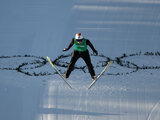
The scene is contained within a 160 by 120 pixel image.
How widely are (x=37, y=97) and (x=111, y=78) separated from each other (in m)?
1.60

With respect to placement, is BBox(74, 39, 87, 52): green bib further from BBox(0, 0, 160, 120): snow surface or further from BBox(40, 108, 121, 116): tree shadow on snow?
BBox(40, 108, 121, 116): tree shadow on snow

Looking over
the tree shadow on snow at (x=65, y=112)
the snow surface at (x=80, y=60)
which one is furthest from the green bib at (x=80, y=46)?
the tree shadow on snow at (x=65, y=112)

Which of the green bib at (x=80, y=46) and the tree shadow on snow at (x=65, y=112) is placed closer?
the tree shadow on snow at (x=65, y=112)

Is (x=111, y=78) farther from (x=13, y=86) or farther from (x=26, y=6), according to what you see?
(x=26, y=6)

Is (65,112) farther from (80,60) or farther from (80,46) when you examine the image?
(80,60)

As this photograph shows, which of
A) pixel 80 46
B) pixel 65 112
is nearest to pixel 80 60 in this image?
pixel 80 46

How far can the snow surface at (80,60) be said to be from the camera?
19.9ft

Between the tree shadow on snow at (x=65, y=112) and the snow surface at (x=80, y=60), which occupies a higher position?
the snow surface at (x=80, y=60)

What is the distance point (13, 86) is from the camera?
6.96m

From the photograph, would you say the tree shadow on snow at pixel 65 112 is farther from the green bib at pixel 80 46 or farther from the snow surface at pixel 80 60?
the green bib at pixel 80 46

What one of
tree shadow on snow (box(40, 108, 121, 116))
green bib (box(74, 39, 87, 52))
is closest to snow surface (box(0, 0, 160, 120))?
tree shadow on snow (box(40, 108, 121, 116))

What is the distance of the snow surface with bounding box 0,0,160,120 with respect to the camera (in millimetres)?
6062

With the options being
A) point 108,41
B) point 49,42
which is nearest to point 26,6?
point 49,42

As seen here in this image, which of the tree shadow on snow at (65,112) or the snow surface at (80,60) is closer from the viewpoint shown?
the tree shadow on snow at (65,112)
